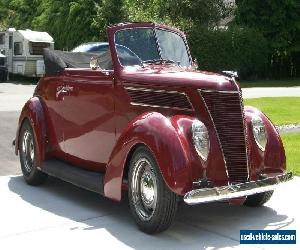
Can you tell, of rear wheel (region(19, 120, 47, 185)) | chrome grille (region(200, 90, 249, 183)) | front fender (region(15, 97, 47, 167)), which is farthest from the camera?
rear wheel (region(19, 120, 47, 185))

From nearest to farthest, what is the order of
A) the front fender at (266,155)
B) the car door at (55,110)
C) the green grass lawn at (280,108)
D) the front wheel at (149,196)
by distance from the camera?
the front wheel at (149,196)
the front fender at (266,155)
the car door at (55,110)
the green grass lawn at (280,108)

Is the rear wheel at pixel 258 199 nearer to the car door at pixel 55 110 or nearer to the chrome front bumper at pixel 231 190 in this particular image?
the chrome front bumper at pixel 231 190

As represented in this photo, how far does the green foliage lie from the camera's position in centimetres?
3097

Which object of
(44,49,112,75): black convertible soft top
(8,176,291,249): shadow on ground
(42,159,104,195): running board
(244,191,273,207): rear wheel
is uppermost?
(44,49,112,75): black convertible soft top

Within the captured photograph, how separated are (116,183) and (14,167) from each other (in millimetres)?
3221

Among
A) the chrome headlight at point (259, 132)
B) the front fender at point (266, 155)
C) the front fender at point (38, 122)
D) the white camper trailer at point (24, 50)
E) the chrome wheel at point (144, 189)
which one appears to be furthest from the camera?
the white camper trailer at point (24, 50)

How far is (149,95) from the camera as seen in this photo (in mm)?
5762

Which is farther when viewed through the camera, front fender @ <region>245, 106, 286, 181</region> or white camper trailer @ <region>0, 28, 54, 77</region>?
white camper trailer @ <region>0, 28, 54, 77</region>

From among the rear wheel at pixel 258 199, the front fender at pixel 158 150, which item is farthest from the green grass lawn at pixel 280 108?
the front fender at pixel 158 150

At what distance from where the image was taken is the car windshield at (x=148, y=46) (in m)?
6.40

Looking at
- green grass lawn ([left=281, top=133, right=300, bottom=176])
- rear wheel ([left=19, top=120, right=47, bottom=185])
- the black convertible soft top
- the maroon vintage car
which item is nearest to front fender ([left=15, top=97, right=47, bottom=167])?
the maroon vintage car

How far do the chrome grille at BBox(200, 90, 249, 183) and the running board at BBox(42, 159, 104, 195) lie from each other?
1.36m

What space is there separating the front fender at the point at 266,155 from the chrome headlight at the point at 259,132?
4 centimetres

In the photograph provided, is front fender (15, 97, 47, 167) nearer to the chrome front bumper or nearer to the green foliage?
the chrome front bumper
